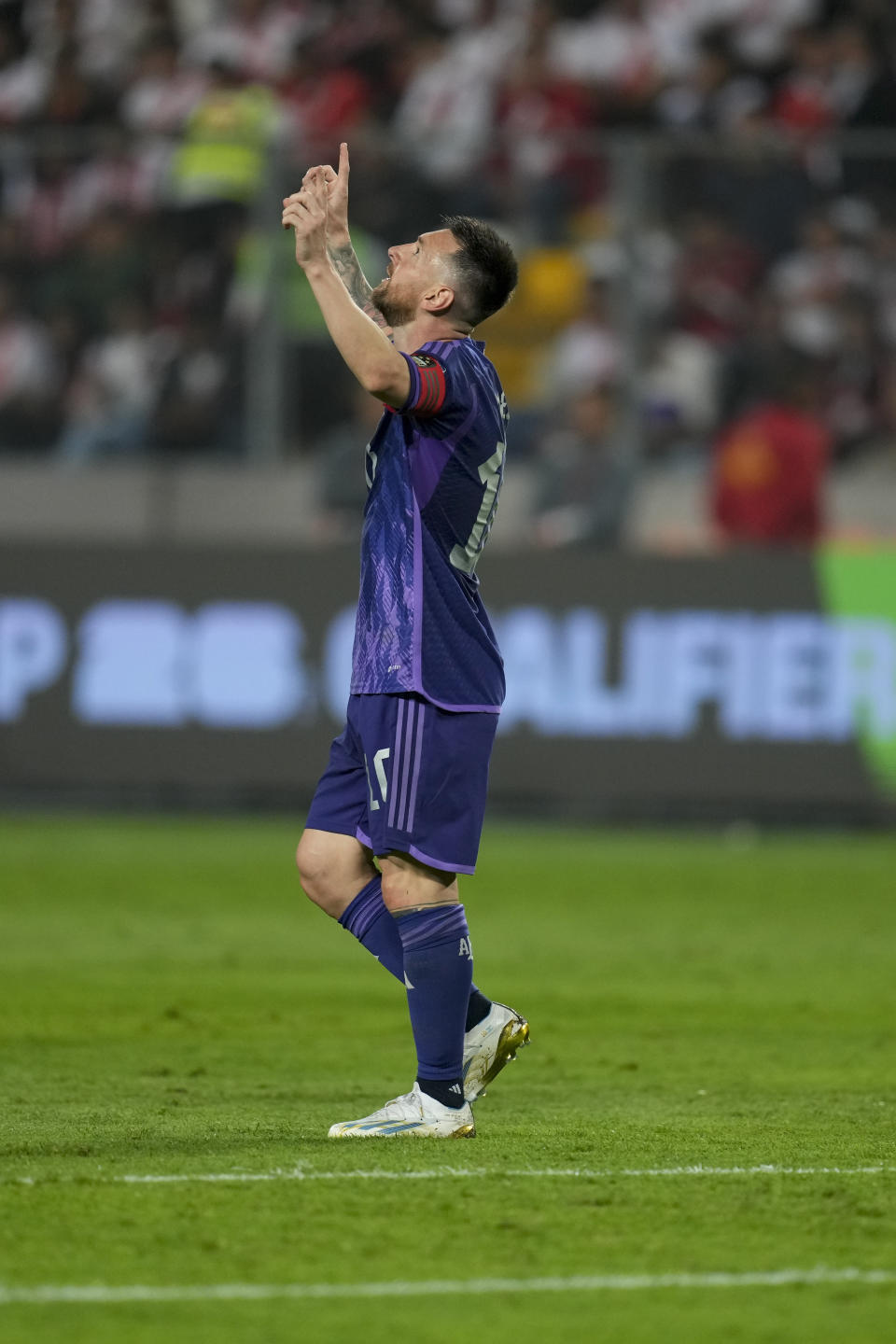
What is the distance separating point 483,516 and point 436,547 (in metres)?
0.16

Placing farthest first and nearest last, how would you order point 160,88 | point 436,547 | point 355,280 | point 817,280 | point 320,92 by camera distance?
point 320,92
point 160,88
point 817,280
point 355,280
point 436,547

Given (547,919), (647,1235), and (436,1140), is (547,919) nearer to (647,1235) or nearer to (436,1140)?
(436,1140)

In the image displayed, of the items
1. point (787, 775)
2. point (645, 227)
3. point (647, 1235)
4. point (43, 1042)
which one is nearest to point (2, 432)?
point (645, 227)

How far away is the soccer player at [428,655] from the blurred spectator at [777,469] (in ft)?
28.0

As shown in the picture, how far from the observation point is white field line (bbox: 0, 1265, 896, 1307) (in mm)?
3725

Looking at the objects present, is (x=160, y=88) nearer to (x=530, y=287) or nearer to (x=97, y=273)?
(x=97, y=273)

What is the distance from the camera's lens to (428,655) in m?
5.30

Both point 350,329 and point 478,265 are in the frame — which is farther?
point 478,265

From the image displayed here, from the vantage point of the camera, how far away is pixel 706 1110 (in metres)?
5.85

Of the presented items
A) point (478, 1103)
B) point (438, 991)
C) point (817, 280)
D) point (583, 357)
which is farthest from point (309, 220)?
point (817, 280)

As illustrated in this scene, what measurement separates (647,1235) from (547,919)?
6.00 meters

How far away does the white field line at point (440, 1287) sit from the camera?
3.72m

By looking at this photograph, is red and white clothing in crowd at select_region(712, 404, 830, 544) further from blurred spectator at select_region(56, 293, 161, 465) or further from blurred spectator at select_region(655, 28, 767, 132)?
blurred spectator at select_region(655, 28, 767, 132)

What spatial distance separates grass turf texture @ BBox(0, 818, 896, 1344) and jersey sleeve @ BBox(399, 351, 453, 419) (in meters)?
1.74
